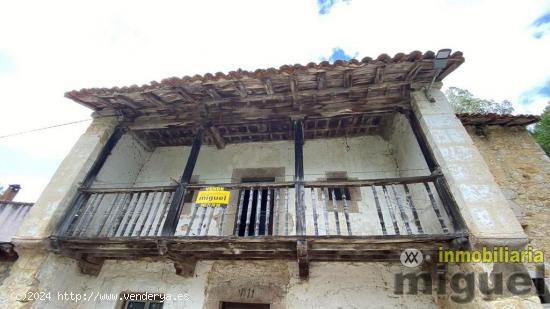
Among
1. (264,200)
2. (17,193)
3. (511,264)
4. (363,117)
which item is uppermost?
(17,193)

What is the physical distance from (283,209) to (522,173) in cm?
477

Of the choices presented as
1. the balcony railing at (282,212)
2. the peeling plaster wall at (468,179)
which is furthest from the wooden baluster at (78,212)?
the peeling plaster wall at (468,179)

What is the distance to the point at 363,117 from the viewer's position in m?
5.52

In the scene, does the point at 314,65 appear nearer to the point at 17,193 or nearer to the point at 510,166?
the point at 510,166

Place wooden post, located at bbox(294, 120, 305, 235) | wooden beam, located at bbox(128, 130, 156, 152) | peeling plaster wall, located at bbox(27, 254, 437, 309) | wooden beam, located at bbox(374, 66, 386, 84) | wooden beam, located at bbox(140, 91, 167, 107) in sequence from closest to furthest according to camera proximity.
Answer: wooden post, located at bbox(294, 120, 305, 235), peeling plaster wall, located at bbox(27, 254, 437, 309), wooden beam, located at bbox(374, 66, 386, 84), wooden beam, located at bbox(140, 91, 167, 107), wooden beam, located at bbox(128, 130, 156, 152)

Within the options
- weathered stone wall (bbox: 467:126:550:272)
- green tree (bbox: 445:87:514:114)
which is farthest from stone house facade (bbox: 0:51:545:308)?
green tree (bbox: 445:87:514:114)

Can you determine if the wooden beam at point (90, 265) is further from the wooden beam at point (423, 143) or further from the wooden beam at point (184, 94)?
the wooden beam at point (423, 143)

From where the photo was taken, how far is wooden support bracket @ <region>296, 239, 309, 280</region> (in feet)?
11.3

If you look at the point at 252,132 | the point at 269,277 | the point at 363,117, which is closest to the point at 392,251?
the point at 269,277

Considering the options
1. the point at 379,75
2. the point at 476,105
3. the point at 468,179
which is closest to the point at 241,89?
the point at 379,75

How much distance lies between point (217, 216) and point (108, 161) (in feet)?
8.41

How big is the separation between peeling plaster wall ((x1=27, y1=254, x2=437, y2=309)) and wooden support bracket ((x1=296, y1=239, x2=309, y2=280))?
200 millimetres

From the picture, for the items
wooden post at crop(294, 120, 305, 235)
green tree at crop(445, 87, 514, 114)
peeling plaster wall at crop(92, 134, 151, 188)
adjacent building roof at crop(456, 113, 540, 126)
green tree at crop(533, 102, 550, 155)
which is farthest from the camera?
green tree at crop(445, 87, 514, 114)

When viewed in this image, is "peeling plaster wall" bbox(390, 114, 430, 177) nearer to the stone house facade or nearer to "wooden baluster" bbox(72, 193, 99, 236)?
the stone house facade
